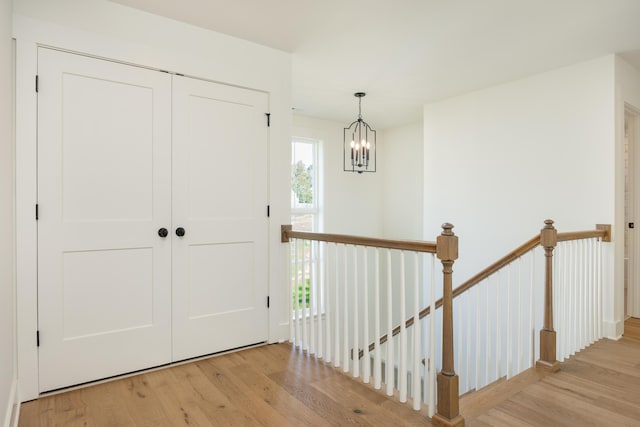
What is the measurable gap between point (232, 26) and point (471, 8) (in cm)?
157

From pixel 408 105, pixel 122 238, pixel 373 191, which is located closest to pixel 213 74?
pixel 122 238

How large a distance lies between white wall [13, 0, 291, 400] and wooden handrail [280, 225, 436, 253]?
0.10 meters

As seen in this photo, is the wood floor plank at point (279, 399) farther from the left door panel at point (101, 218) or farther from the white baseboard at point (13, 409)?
the white baseboard at point (13, 409)

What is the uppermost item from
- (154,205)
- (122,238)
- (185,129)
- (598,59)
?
(598,59)

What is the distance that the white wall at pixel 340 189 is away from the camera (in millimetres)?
5352

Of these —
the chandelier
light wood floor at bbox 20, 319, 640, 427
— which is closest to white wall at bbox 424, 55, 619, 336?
the chandelier

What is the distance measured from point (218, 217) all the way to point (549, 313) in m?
2.36

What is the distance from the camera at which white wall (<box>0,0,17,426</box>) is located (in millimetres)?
1632

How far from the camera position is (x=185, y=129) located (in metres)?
2.62

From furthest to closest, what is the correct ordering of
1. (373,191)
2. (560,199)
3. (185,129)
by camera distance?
1. (373,191)
2. (560,199)
3. (185,129)

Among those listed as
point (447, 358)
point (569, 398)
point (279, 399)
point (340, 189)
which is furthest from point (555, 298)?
point (340, 189)

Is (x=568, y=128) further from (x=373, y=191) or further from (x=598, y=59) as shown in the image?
(x=373, y=191)

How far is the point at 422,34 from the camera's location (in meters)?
2.75

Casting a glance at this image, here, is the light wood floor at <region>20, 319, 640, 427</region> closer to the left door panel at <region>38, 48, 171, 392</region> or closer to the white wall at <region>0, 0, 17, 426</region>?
the left door panel at <region>38, 48, 171, 392</region>
